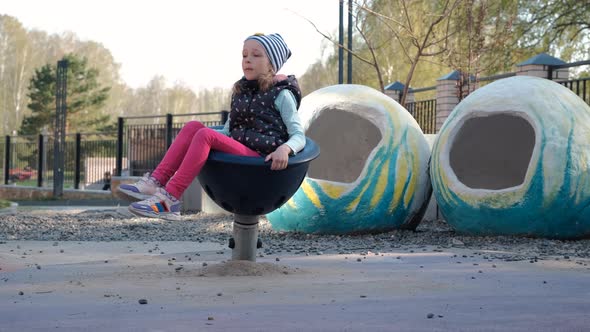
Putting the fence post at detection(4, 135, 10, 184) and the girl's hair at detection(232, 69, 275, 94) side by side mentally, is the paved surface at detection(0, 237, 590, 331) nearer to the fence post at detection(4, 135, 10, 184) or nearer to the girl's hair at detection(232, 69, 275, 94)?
the girl's hair at detection(232, 69, 275, 94)

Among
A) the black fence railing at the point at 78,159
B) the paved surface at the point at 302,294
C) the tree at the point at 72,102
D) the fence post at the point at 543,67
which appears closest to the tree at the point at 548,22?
the fence post at the point at 543,67

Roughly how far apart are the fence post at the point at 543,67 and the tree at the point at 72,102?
119ft

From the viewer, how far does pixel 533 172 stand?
8.17 meters

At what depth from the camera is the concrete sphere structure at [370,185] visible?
8.96 m

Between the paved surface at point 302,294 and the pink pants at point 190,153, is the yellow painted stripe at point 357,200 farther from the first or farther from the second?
the pink pants at point 190,153

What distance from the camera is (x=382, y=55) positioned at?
143ft

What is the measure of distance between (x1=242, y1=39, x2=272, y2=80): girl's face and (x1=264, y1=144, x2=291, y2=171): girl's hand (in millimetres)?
727

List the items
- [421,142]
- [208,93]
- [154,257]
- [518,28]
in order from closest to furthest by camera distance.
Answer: [154,257]
[421,142]
[518,28]
[208,93]

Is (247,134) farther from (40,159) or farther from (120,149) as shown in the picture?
(40,159)

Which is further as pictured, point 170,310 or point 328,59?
point 328,59

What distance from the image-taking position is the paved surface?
3900 mm

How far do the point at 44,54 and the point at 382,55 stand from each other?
35184 millimetres

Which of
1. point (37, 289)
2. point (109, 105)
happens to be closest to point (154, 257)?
point (37, 289)

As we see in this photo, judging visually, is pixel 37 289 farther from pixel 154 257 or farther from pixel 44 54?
pixel 44 54
